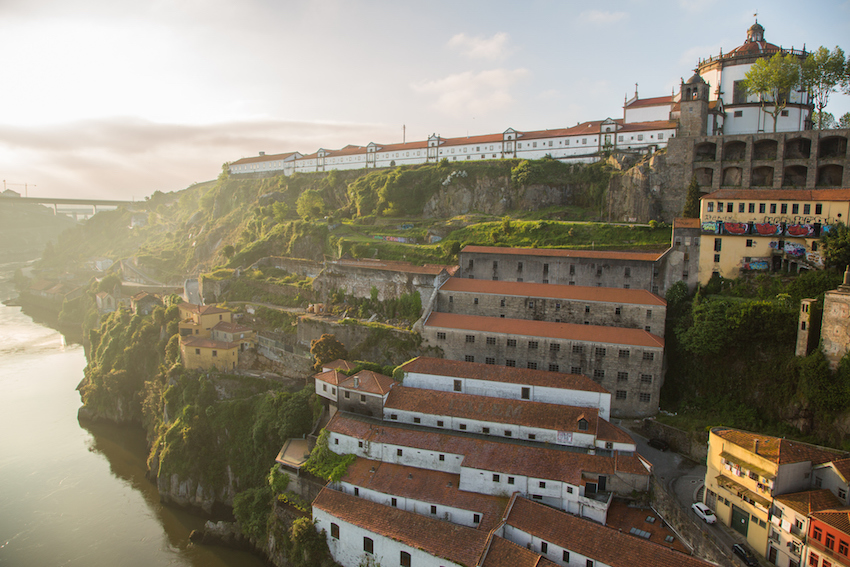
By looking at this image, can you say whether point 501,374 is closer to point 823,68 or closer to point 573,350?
point 573,350

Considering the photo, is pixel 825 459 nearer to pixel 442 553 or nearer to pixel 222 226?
pixel 442 553

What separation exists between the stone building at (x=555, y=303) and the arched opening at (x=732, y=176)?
14156 millimetres

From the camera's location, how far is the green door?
2023cm

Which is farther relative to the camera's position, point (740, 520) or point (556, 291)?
point (556, 291)

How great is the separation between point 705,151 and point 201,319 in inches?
1734

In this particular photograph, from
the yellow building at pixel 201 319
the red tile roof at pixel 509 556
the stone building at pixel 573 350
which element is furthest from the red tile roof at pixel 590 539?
the yellow building at pixel 201 319

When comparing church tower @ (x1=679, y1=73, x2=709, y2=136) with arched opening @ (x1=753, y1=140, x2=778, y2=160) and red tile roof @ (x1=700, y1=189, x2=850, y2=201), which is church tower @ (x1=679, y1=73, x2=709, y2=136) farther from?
red tile roof @ (x1=700, y1=189, x2=850, y2=201)

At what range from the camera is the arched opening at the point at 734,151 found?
38.3 m

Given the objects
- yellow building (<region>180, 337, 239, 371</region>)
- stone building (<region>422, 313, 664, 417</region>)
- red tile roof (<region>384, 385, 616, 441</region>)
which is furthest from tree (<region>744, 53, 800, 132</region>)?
yellow building (<region>180, 337, 239, 371</region>)

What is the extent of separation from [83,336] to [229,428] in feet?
152

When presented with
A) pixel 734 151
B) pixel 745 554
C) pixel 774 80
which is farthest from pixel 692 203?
pixel 745 554

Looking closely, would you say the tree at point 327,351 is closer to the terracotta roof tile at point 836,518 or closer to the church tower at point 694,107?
the terracotta roof tile at point 836,518

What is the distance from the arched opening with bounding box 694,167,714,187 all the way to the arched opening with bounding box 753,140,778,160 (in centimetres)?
312

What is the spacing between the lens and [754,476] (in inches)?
784
